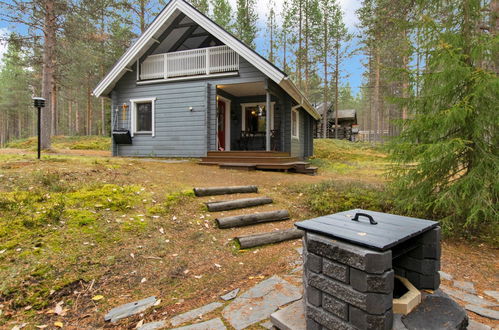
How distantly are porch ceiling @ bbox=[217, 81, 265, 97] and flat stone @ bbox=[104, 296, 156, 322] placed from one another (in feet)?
27.1

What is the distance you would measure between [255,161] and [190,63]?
4620 millimetres

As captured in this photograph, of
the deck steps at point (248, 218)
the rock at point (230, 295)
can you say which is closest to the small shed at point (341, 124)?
the deck steps at point (248, 218)

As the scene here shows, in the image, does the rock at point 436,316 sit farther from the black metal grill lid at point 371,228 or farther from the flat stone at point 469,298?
the flat stone at point 469,298

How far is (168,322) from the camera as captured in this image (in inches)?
76.2

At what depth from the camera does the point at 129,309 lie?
2.12 metres

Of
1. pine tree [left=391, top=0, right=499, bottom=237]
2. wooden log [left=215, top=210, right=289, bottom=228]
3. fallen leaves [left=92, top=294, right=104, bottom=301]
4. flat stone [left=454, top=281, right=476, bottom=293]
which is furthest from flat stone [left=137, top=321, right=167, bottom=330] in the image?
pine tree [left=391, top=0, right=499, bottom=237]

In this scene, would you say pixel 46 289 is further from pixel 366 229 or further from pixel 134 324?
pixel 366 229

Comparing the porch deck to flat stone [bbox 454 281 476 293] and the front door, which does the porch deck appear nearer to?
the front door

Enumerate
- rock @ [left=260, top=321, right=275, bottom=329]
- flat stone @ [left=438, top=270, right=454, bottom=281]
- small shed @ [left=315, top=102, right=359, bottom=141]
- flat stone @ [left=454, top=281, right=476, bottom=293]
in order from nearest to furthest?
1. rock @ [left=260, top=321, right=275, bottom=329]
2. flat stone @ [left=454, top=281, right=476, bottom=293]
3. flat stone @ [left=438, top=270, right=454, bottom=281]
4. small shed @ [left=315, top=102, right=359, bottom=141]

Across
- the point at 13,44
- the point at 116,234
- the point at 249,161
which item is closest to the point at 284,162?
the point at 249,161

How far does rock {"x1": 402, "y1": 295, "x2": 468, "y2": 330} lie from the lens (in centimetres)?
135

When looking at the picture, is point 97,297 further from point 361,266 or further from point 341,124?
point 341,124

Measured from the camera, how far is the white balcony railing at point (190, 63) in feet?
30.8

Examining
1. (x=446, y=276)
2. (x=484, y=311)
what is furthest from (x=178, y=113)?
(x=484, y=311)
